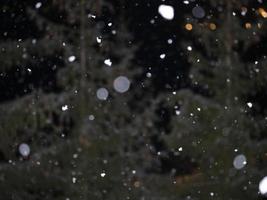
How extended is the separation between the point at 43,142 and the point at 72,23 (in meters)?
2.25

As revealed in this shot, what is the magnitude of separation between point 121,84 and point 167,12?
18.5 feet

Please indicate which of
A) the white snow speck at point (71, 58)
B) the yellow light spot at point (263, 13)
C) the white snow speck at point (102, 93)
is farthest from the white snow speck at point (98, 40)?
the yellow light spot at point (263, 13)

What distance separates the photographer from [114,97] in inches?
282

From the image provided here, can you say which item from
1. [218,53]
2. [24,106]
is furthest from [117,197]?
[218,53]

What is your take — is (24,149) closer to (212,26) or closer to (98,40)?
(98,40)

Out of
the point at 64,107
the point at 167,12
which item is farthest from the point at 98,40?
the point at 167,12

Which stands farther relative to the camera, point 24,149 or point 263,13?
point 263,13

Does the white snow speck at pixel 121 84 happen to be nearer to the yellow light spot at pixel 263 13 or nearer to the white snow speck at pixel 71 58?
the white snow speck at pixel 71 58

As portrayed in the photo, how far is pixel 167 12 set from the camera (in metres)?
12.4

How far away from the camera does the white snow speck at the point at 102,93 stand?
6793mm

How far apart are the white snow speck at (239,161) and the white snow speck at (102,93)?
7.52ft

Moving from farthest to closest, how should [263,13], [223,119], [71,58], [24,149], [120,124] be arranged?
[263,13] → [24,149] → [120,124] → [71,58] → [223,119]

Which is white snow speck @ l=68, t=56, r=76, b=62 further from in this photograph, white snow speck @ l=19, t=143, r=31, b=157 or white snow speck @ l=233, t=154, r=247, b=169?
white snow speck @ l=233, t=154, r=247, b=169

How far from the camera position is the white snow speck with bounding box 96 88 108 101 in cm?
679
